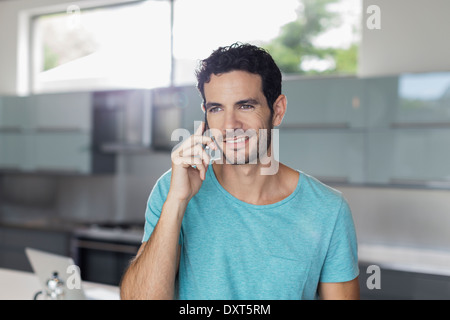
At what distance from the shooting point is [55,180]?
4359 millimetres

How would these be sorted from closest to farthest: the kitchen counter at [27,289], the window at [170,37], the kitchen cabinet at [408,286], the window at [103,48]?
1. the kitchen counter at [27,289]
2. the window at [170,37]
3. the kitchen cabinet at [408,286]
4. the window at [103,48]

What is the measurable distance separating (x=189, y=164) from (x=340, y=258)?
0.38 m

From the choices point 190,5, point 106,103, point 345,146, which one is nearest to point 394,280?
point 345,146

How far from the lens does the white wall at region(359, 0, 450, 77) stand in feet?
9.50

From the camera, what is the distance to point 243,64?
1.01 metres

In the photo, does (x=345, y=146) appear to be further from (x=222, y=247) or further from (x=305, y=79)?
(x=222, y=247)

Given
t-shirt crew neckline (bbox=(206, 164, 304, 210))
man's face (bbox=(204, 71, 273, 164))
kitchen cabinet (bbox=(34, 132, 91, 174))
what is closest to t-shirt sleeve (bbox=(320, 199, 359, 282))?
t-shirt crew neckline (bbox=(206, 164, 304, 210))

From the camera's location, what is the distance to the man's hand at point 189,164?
0.92 meters

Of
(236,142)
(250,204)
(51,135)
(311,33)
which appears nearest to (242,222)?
(250,204)

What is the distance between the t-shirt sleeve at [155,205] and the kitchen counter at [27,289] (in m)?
0.78

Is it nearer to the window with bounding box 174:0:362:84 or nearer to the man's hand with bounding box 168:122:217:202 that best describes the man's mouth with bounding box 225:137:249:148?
the man's hand with bounding box 168:122:217:202

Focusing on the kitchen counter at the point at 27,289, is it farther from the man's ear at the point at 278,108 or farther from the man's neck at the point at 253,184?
the man's ear at the point at 278,108

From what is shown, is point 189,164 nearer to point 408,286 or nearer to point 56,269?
point 56,269

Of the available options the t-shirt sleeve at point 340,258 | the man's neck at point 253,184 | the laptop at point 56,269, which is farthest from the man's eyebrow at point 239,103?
the laptop at point 56,269
